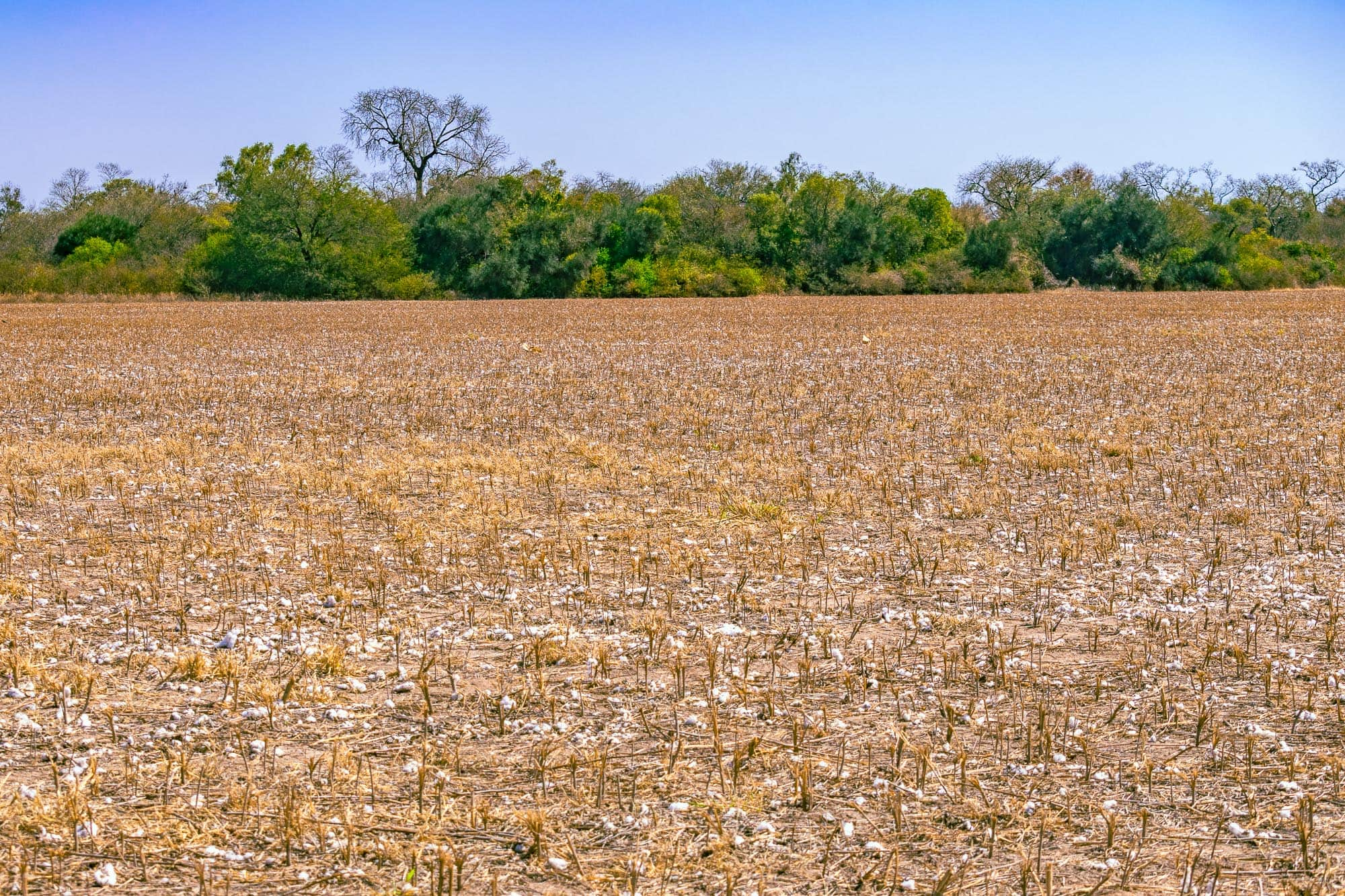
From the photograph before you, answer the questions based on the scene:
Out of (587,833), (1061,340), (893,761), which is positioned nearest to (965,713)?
(893,761)

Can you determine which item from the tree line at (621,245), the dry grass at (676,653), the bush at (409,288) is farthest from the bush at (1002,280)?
the dry grass at (676,653)

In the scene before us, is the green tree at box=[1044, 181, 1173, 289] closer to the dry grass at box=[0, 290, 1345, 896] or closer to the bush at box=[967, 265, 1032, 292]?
the bush at box=[967, 265, 1032, 292]

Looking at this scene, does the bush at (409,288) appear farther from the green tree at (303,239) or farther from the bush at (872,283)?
the bush at (872,283)

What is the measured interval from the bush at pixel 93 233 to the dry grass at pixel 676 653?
66.0 m

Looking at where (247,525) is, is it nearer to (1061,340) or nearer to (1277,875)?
(1277,875)

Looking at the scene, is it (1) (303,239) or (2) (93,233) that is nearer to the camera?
(1) (303,239)

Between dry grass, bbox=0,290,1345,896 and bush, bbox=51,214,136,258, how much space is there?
66047 mm

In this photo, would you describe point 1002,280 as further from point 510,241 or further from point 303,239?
point 303,239

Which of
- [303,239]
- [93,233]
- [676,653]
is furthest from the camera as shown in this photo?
[93,233]

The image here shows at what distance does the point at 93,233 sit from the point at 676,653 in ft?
259

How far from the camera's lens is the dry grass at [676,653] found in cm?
465

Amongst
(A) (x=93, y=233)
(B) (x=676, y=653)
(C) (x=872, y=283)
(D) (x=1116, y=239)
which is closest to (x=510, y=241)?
(C) (x=872, y=283)

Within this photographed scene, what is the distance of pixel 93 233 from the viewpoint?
245 ft

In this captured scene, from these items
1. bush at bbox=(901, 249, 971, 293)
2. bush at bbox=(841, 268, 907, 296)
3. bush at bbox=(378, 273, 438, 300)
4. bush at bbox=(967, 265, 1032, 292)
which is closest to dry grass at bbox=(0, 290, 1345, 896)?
bush at bbox=(378, 273, 438, 300)
